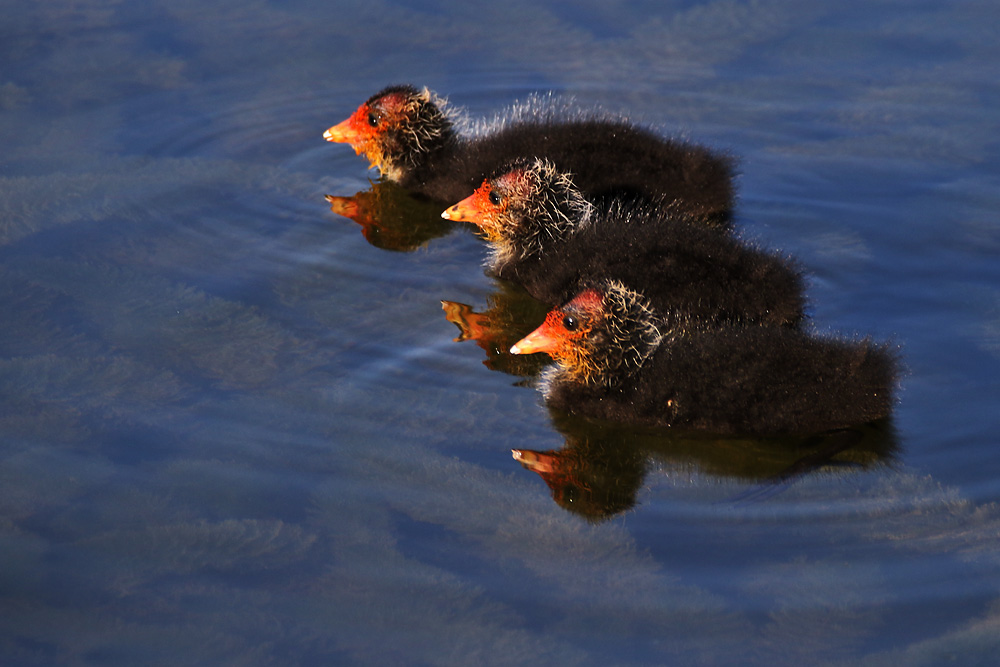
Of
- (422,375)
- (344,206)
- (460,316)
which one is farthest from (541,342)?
(344,206)

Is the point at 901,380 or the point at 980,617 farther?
the point at 901,380

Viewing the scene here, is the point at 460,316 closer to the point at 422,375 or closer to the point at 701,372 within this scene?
the point at 422,375

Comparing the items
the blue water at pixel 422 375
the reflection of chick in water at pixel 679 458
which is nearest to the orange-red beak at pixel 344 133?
the blue water at pixel 422 375

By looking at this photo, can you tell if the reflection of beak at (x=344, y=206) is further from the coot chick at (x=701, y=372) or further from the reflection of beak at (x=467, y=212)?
the coot chick at (x=701, y=372)

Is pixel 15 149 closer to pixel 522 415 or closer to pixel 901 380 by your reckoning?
pixel 522 415

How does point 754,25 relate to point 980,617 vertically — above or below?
above

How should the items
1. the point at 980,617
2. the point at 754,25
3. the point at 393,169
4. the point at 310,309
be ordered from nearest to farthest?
the point at 980,617
the point at 310,309
the point at 393,169
the point at 754,25

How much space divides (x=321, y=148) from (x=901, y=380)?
4282 millimetres

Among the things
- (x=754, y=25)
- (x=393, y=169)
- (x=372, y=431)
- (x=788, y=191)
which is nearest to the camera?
(x=372, y=431)

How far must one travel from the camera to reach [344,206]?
7.53 meters

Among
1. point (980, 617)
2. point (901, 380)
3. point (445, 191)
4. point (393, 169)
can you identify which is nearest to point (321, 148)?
point (393, 169)

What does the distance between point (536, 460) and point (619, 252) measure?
1244 mm

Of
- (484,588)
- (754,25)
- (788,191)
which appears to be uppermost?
(754,25)

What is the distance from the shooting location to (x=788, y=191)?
7.38 meters
